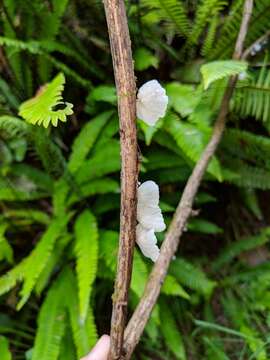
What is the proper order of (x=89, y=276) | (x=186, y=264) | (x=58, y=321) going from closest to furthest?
(x=89, y=276), (x=58, y=321), (x=186, y=264)

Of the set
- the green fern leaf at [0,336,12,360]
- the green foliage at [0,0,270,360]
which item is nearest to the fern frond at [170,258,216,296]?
the green foliage at [0,0,270,360]

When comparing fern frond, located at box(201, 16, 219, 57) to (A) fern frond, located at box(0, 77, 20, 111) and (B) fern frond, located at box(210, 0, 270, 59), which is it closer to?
(B) fern frond, located at box(210, 0, 270, 59)

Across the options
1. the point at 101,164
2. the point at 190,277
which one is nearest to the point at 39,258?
the point at 101,164

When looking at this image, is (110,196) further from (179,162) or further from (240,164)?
Result: (240,164)

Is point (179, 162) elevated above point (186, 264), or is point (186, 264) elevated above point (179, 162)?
point (179, 162)

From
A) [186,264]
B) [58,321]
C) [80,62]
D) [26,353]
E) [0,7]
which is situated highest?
[0,7]

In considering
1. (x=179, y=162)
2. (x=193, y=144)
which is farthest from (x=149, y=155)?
(x=193, y=144)

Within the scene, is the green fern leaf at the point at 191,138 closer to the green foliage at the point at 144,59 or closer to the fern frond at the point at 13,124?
the green foliage at the point at 144,59

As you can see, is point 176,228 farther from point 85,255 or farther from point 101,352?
point 101,352
